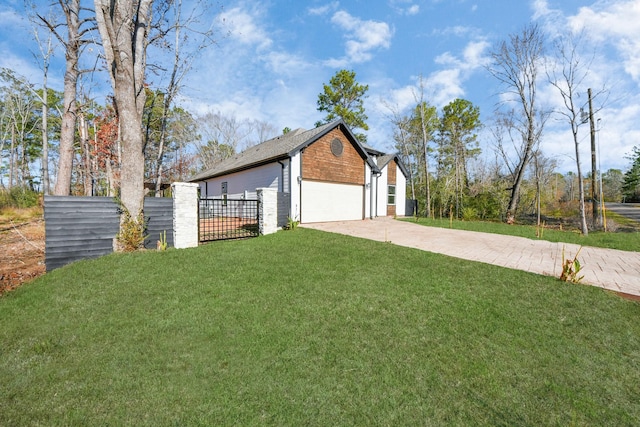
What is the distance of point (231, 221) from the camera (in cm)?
1132

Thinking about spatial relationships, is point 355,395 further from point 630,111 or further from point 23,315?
point 630,111

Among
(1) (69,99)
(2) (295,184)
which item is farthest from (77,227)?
(2) (295,184)

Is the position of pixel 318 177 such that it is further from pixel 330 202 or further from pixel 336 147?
pixel 336 147

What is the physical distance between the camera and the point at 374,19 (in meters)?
9.86

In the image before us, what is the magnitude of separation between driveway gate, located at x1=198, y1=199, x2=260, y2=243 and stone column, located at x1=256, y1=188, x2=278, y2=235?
0.65ft

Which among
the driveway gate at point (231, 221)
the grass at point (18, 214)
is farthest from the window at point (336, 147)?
the grass at point (18, 214)

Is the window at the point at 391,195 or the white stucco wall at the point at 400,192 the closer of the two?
the window at the point at 391,195

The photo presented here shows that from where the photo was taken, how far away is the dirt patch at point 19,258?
5188 millimetres

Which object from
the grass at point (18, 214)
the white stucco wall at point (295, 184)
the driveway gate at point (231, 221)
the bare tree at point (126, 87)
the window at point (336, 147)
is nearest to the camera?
the bare tree at point (126, 87)

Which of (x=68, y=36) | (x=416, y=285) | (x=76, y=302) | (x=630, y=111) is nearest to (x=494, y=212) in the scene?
(x=630, y=111)

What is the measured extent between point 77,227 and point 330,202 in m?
9.93

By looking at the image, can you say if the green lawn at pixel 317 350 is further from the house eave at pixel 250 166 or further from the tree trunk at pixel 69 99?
the house eave at pixel 250 166

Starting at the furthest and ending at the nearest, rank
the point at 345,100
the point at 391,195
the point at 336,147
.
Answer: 1. the point at 345,100
2. the point at 391,195
3. the point at 336,147

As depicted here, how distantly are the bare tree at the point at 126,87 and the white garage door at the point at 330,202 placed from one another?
6.75 metres
